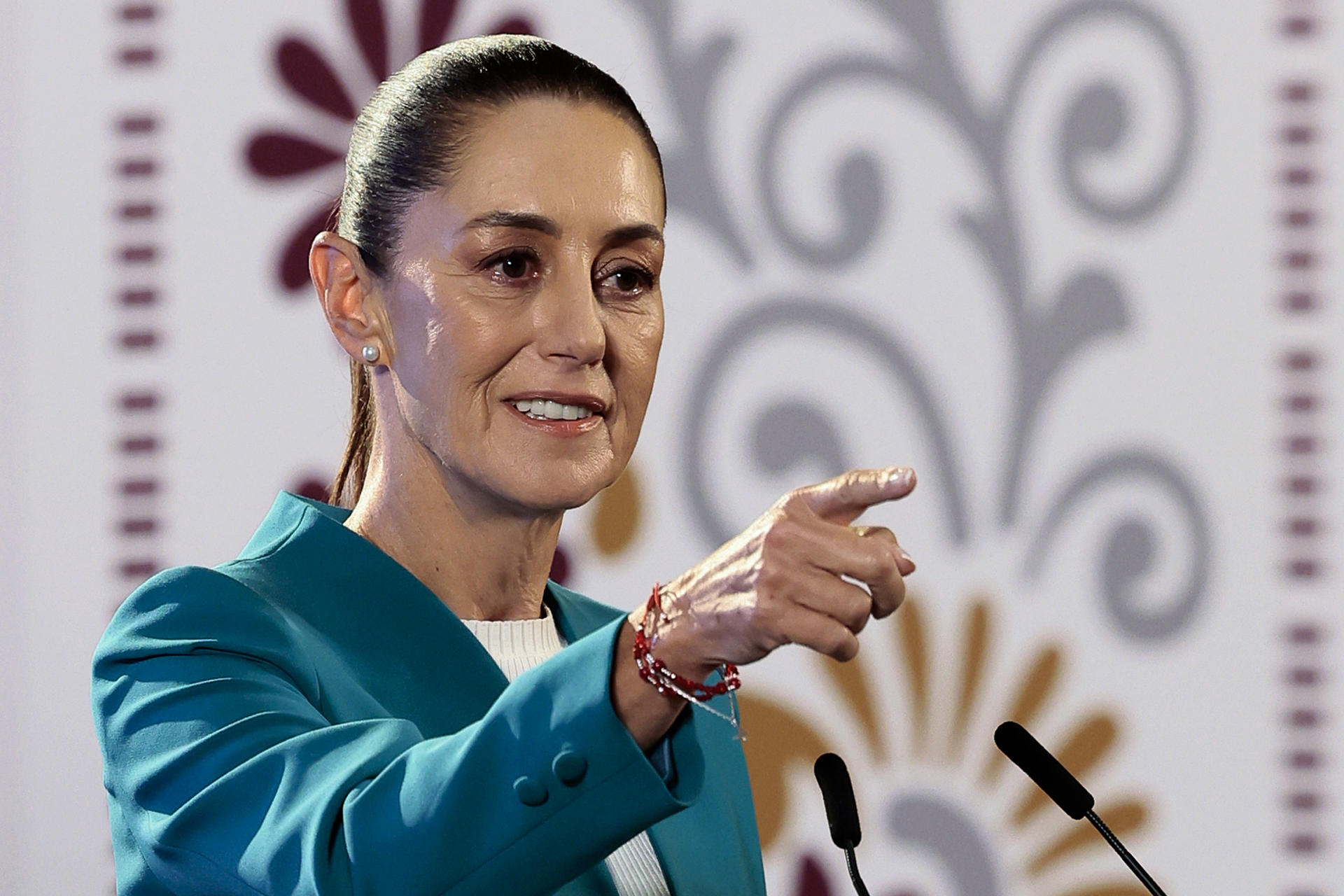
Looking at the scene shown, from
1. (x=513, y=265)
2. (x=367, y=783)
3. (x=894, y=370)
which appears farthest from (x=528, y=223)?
(x=894, y=370)

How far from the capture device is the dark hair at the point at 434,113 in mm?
1445

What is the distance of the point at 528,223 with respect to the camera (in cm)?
138

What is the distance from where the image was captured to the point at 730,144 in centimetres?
248

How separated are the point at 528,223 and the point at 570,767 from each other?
0.54m

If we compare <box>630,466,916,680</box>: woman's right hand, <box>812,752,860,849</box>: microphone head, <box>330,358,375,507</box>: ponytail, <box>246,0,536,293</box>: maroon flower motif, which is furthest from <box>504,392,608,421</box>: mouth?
<box>246,0,536,293</box>: maroon flower motif

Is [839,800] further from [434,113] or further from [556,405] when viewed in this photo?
[434,113]

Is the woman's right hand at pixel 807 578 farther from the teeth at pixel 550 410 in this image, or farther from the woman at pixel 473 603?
the teeth at pixel 550 410

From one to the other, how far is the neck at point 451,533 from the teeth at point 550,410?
0.10 m

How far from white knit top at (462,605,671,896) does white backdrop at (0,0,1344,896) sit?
0.82 meters

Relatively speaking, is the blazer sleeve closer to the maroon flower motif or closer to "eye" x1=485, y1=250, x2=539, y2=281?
"eye" x1=485, y1=250, x2=539, y2=281

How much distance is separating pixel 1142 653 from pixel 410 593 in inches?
50.4

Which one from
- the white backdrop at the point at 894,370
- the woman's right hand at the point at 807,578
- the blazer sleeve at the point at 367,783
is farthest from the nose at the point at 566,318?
the white backdrop at the point at 894,370

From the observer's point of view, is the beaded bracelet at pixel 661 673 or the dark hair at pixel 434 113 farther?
the dark hair at pixel 434 113

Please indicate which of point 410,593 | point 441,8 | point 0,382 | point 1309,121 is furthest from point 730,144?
point 410,593
